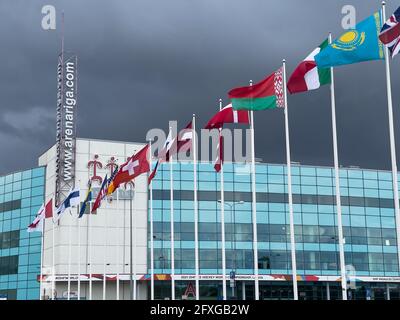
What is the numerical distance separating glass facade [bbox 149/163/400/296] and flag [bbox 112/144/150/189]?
35.5 m

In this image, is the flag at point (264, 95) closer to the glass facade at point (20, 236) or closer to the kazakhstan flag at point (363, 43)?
the kazakhstan flag at point (363, 43)

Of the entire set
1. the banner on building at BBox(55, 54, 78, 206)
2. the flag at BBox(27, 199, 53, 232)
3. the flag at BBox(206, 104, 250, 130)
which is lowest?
the flag at BBox(27, 199, 53, 232)

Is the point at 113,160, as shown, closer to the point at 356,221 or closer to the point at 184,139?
the point at 356,221

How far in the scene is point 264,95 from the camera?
33812mm

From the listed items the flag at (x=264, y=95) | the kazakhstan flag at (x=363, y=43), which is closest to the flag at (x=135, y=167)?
the flag at (x=264, y=95)

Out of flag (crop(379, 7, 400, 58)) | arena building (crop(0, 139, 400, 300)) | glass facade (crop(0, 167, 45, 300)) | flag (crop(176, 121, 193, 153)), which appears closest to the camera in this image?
flag (crop(379, 7, 400, 58))

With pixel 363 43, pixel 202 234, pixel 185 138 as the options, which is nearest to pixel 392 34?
pixel 363 43

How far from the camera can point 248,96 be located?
34094mm

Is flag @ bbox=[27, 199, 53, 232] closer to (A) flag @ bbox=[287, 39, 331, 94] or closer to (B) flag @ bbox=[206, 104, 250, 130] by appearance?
(B) flag @ bbox=[206, 104, 250, 130]

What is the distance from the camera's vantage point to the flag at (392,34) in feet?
81.1

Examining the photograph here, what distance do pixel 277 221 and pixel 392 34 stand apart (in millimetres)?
63457

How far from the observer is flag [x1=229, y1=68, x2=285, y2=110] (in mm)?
33781

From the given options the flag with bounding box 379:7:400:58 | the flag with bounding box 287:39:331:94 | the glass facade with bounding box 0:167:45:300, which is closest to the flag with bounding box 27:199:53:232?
the glass facade with bounding box 0:167:45:300
